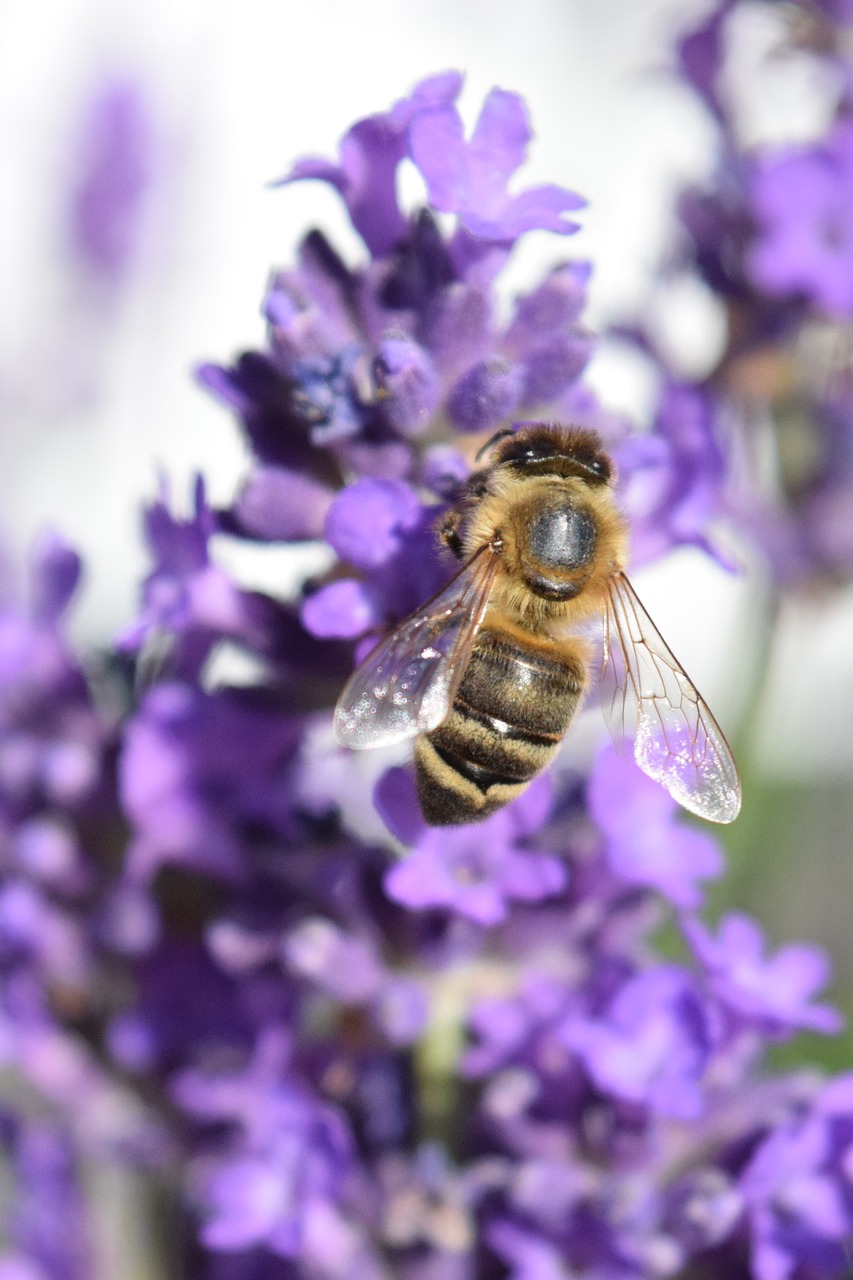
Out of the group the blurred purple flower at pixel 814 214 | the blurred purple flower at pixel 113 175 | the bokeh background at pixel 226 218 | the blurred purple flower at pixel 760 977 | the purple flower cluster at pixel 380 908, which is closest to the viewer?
the purple flower cluster at pixel 380 908

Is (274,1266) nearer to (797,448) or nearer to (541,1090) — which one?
(541,1090)

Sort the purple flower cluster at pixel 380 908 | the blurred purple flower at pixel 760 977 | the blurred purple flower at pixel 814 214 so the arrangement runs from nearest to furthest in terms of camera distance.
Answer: the purple flower cluster at pixel 380 908
the blurred purple flower at pixel 760 977
the blurred purple flower at pixel 814 214

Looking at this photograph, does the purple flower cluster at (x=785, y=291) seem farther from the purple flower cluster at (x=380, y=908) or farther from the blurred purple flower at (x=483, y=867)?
the blurred purple flower at (x=483, y=867)

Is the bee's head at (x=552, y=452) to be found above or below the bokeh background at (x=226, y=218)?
above

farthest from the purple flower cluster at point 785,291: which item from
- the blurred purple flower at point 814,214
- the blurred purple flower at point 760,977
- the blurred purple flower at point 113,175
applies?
the blurred purple flower at point 113,175

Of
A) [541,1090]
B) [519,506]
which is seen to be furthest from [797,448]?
[541,1090]

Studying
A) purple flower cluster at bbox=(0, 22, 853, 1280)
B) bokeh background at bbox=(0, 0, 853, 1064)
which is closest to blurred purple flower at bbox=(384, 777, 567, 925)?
purple flower cluster at bbox=(0, 22, 853, 1280)

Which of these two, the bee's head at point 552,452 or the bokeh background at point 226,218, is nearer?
the bee's head at point 552,452

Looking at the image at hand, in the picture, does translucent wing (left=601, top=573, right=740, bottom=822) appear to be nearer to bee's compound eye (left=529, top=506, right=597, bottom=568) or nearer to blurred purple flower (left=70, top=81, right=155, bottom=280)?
bee's compound eye (left=529, top=506, right=597, bottom=568)
